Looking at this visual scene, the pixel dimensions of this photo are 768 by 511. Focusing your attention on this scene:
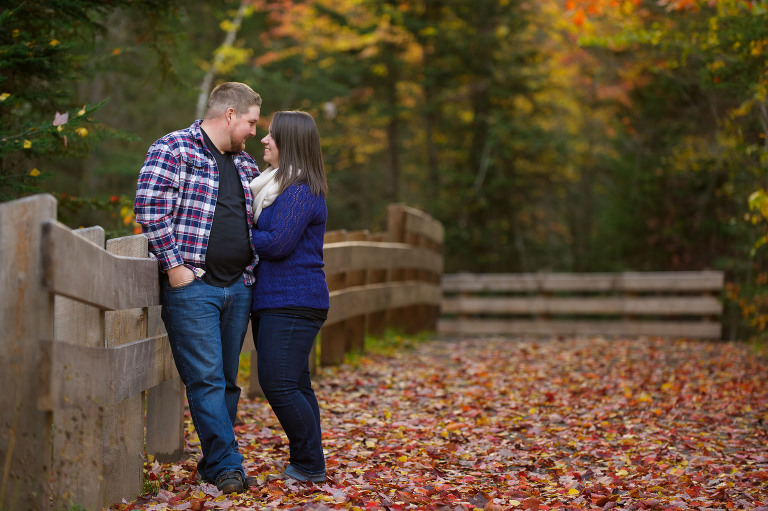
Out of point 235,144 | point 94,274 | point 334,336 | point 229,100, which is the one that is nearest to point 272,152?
point 235,144

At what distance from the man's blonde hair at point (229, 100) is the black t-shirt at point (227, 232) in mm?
137

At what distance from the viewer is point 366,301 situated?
28.1 feet

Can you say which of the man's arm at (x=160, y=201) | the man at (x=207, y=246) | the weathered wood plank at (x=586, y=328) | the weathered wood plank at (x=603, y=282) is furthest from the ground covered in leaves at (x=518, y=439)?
the weathered wood plank at (x=603, y=282)

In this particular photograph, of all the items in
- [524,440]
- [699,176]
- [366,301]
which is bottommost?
[524,440]

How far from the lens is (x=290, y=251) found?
4133 mm

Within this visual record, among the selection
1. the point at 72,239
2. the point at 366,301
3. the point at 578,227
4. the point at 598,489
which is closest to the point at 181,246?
the point at 72,239

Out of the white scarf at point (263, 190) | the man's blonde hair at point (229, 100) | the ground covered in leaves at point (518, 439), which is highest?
the man's blonde hair at point (229, 100)

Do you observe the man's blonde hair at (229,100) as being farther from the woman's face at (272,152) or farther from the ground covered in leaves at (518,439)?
the ground covered in leaves at (518,439)

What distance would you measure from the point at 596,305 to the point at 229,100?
953cm

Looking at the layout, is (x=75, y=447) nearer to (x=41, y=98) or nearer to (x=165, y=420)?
(x=165, y=420)

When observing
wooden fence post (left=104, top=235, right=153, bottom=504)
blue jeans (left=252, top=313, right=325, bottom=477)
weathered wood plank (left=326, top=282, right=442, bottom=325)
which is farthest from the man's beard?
weathered wood plank (left=326, top=282, right=442, bottom=325)

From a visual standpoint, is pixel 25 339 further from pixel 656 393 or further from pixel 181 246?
pixel 656 393

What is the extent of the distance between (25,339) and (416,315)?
8467 mm

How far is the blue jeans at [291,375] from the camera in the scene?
13.7ft
